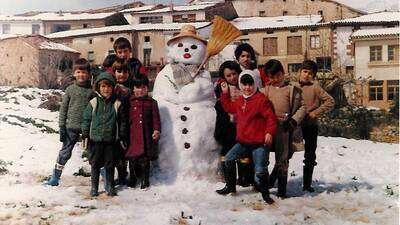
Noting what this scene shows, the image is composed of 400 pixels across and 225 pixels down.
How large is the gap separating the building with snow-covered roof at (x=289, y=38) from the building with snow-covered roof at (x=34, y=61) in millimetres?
1420

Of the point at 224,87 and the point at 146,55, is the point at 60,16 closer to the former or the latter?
the point at 146,55

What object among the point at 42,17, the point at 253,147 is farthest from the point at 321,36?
the point at 42,17

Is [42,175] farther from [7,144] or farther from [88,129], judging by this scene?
[88,129]

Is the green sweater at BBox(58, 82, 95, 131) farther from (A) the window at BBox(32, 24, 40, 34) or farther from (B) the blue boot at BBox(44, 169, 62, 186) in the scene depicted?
(A) the window at BBox(32, 24, 40, 34)

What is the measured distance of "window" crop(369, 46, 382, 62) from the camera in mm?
3119

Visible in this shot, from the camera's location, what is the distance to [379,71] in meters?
3.38

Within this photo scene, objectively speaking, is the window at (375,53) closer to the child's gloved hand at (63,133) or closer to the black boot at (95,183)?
the black boot at (95,183)

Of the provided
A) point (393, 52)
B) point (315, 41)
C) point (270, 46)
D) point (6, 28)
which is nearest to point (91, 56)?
point (6, 28)

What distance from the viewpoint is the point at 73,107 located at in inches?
112

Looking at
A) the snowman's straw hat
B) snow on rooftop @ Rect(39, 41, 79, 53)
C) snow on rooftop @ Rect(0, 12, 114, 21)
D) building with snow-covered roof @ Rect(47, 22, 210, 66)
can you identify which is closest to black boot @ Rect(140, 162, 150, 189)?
the snowman's straw hat

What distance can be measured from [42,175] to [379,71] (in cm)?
238

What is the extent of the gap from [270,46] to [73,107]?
1.59 m

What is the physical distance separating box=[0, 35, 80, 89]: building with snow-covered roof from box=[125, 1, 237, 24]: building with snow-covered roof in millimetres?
616

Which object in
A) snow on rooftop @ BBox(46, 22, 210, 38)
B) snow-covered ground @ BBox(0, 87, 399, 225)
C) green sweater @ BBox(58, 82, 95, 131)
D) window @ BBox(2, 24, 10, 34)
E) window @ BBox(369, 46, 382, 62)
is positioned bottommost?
snow-covered ground @ BBox(0, 87, 399, 225)
